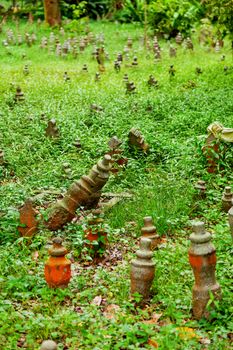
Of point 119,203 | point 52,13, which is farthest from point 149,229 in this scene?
point 52,13

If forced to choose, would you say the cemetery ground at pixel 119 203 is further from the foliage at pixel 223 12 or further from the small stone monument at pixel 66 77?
the foliage at pixel 223 12

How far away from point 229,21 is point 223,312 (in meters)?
8.86

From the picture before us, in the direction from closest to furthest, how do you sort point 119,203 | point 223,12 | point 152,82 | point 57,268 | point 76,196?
point 57,268, point 76,196, point 119,203, point 152,82, point 223,12

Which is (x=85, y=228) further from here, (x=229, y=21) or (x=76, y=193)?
(x=229, y=21)

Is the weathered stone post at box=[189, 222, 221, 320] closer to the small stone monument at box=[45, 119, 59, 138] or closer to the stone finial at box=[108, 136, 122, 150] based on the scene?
the stone finial at box=[108, 136, 122, 150]

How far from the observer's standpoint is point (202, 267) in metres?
4.46

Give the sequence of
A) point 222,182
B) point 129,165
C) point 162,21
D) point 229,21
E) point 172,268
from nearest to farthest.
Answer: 1. point 172,268
2. point 222,182
3. point 129,165
4. point 229,21
5. point 162,21

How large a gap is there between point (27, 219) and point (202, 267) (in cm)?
192

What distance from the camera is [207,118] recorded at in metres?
9.12

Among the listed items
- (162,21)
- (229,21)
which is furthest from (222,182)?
(162,21)

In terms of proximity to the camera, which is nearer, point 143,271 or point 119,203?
point 143,271

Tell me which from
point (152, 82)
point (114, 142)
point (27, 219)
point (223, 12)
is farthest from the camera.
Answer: point (223, 12)

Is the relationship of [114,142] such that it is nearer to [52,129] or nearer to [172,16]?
[52,129]

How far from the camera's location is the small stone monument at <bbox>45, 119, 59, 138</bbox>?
28.1 feet
